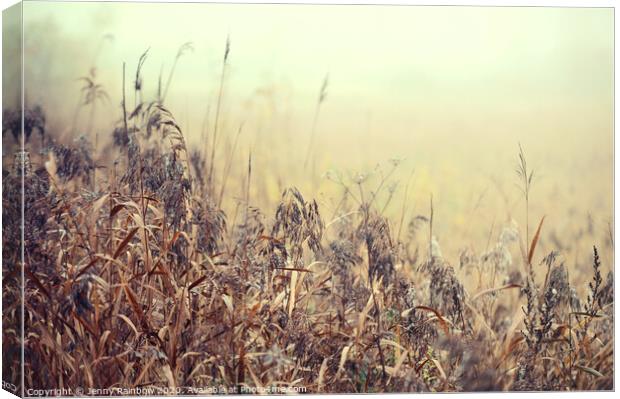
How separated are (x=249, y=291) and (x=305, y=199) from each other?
53 centimetres

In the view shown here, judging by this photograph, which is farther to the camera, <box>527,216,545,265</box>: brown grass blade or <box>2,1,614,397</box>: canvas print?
<box>527,216,545,265</box>: brown grass blade

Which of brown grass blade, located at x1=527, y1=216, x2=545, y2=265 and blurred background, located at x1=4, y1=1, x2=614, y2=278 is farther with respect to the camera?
brown grass blade, located at x1=527, y1=216, x2=545, y2=265

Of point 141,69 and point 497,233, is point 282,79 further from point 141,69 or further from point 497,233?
point 497,233

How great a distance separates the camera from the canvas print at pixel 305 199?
6.08 m

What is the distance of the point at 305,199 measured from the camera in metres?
6.29

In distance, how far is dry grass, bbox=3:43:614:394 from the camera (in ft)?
19.9

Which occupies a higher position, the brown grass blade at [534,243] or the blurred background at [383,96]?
the blurred background at [383,96]

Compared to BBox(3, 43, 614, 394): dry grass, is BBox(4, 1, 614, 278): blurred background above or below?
above

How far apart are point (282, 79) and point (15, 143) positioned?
132 cm

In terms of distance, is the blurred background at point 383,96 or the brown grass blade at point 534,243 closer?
the blurred background at point 383,96

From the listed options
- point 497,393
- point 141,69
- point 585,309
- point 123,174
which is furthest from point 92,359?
point 585,309

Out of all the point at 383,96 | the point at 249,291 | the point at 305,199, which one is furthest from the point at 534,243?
the point at 249,291

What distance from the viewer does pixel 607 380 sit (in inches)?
257

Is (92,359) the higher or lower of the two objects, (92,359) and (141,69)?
the lower
